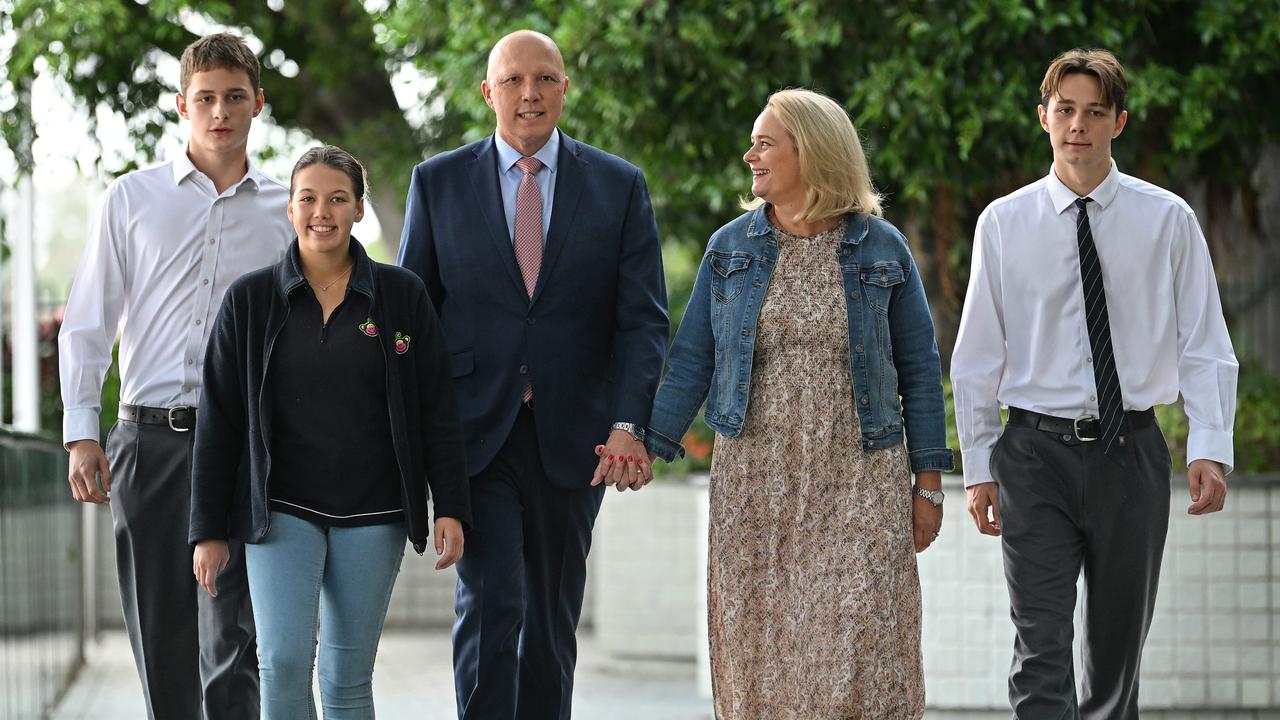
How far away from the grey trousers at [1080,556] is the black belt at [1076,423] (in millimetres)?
18

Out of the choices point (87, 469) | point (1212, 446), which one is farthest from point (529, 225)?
point (1212, 446)

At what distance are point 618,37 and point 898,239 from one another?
12.8 feet

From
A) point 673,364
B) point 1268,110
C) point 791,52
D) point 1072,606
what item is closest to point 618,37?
point 791,52

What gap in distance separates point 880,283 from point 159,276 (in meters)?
2.12

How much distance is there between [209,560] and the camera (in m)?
4.58

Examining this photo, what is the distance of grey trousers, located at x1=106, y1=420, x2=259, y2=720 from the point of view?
4.98m

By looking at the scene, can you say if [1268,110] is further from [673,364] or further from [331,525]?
[331,525]

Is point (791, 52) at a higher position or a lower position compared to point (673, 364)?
higher

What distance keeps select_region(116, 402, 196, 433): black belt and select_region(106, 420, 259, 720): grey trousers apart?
2 cm

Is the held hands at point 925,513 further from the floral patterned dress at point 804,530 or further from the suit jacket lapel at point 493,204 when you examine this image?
the suit jacket lapel at point 493,204

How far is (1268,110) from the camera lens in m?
8.63

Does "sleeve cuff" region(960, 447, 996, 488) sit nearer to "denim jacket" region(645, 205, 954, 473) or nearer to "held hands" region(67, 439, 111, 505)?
"denim jacket" region(645, 205, 954, 473)

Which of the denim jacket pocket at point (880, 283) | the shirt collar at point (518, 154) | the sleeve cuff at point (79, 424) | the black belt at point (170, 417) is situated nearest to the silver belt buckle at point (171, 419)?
the black belt at point (170, 417)

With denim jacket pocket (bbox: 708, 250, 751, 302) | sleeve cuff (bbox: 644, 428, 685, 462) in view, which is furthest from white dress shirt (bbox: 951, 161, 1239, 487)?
sleeve cuff (bbox: 644, 428, 685, 462)
